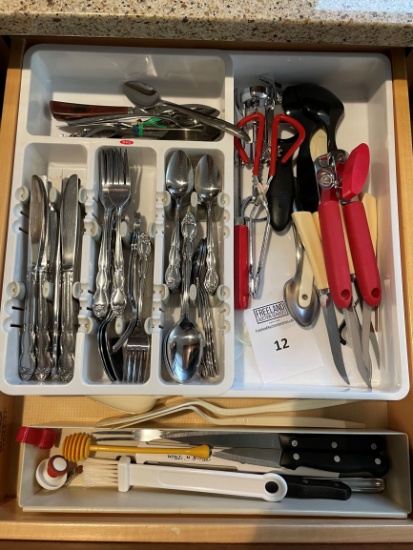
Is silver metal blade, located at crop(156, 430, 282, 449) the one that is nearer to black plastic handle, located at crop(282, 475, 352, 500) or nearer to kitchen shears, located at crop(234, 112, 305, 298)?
black plastic handle, located at crop(282, 475, 352, 500)

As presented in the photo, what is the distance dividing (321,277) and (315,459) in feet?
0.88

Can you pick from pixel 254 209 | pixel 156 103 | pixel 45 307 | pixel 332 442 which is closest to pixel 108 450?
pixel 45 307

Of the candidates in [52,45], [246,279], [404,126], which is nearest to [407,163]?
[404,126]

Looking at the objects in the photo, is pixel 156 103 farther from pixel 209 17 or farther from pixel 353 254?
pixel 353 254

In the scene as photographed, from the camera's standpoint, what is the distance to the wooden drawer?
60cm

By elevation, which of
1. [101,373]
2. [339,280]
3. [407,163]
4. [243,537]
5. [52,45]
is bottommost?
[243,537]

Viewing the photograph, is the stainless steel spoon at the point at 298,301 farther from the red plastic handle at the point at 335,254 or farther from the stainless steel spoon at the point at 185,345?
the stainless steel spoon at the point at 185,345

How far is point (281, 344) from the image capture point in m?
0.72

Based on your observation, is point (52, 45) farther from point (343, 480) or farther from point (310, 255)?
point (343, 480)

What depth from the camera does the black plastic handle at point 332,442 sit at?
2.25 feet

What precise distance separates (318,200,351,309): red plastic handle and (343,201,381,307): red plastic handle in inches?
0.8

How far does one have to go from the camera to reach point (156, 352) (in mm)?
625

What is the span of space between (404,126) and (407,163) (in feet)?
0.19

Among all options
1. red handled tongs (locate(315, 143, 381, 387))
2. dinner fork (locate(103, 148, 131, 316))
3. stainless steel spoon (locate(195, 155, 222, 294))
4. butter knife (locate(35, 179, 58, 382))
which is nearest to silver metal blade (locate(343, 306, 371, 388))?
red handled tongs (locate(315, 143, 381, 387))
